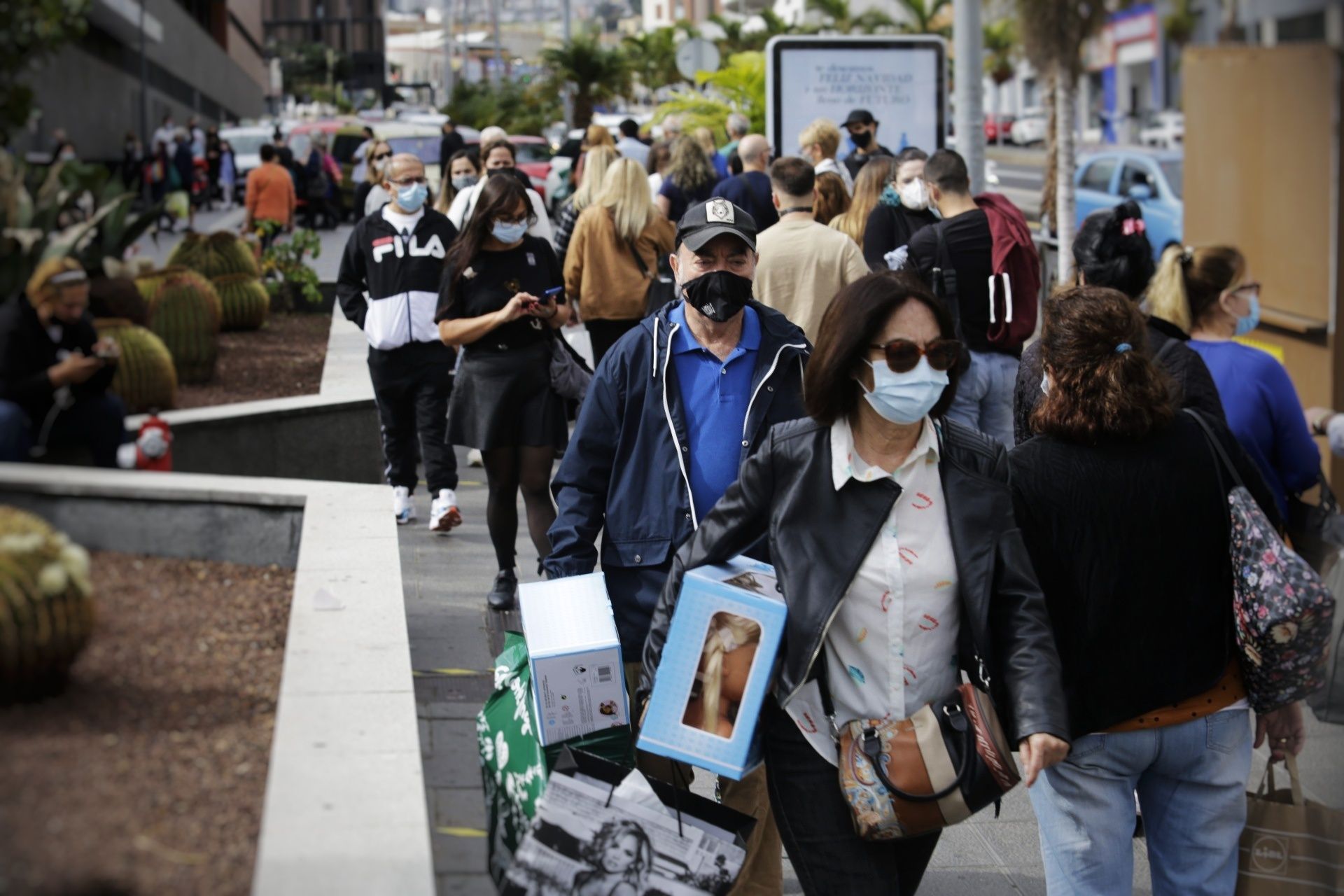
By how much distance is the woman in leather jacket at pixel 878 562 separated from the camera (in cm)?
346

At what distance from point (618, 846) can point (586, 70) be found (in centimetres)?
4344

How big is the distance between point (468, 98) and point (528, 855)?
49.4 metres

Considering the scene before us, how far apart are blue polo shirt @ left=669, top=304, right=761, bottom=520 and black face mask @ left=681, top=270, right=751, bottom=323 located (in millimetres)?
92

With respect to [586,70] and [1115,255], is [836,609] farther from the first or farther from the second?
[586,70]

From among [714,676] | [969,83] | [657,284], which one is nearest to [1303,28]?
[714,676]

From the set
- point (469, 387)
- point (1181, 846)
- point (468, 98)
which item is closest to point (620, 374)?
point (1181, 846)

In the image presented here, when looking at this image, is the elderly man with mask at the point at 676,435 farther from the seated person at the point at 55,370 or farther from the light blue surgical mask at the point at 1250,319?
the seated person at the point at 55,370

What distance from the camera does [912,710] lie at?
3506 millimetres

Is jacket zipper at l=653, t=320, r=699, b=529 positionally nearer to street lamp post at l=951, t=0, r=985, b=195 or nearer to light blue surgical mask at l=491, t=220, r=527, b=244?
light blue surgical mask at l=491, t=220, r=527, b=244

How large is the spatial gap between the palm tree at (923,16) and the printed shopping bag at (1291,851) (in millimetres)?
42173

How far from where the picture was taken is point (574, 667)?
12.8ft

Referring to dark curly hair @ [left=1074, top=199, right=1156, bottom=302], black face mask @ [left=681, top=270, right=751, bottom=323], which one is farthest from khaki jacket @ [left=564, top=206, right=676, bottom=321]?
black face mask @ [left=681, top=270, right=751, bottom=323]

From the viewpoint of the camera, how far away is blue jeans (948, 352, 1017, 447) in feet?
25.0

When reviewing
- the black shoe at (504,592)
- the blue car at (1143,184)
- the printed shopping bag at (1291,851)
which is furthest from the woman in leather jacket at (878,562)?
the blue car at (1143,184)
